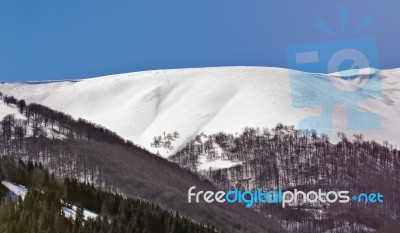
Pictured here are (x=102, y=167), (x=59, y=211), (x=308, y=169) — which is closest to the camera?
(x=59, y=211)

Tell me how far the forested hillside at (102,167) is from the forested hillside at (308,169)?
19.1 m

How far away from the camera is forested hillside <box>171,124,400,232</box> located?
12238cm

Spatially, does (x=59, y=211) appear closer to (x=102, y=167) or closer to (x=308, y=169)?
(x=102, y=167)

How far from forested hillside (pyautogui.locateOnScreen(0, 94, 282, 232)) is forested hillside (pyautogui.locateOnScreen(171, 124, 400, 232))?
19145 millimetres

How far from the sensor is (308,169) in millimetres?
157875

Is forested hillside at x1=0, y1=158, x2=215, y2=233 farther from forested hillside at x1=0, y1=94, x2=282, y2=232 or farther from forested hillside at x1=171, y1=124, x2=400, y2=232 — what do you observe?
forested hillside at x1=171, y1=124, x2=400, y2=232

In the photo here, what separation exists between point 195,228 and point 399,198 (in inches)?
5002

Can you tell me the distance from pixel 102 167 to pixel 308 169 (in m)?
81.1

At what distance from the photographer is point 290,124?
194375 millimetres

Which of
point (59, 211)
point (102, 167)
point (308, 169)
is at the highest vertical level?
point (59, 211)

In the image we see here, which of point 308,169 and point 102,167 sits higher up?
point 102,167

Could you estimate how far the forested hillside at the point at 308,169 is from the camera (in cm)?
12238

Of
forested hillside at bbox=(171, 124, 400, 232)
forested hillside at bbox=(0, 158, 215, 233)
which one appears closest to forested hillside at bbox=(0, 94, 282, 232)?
forested hillside at bbox=(171, 124, 400, 232)

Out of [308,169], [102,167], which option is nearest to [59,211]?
[102,167]
